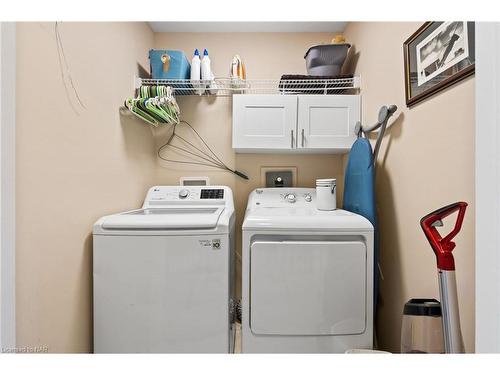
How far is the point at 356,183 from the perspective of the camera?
1663mm

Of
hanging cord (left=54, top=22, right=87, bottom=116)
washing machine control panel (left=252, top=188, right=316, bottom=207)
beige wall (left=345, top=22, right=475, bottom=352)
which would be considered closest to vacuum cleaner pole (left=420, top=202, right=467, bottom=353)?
beige wall (left=345, top=22, right=475, bottom=352)

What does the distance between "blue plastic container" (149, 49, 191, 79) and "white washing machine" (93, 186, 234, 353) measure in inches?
47.1

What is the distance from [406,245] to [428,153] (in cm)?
49

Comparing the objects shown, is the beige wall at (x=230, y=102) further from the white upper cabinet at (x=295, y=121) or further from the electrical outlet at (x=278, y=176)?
the white upper cabinet at (x=295, y=121)

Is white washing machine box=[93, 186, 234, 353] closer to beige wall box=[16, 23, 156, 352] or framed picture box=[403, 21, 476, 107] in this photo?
beige wall box=[16, 23, 156, 352]

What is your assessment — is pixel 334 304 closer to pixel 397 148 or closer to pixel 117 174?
pixel 397 148

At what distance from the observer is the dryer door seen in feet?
4.22

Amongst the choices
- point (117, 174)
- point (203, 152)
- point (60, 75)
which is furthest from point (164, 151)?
point (60, 75)

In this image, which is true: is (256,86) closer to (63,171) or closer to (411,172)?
(411,172)

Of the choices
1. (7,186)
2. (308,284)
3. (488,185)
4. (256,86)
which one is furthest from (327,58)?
(7,186)

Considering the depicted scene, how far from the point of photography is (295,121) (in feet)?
6.23

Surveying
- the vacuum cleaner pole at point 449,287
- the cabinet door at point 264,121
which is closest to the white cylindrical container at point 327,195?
the cabinet door at point 264,121

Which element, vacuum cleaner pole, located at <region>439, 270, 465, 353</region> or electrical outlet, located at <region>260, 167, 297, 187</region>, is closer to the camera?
vacuum cleaner pole, located at <region>439, 270, 465, 353</region>

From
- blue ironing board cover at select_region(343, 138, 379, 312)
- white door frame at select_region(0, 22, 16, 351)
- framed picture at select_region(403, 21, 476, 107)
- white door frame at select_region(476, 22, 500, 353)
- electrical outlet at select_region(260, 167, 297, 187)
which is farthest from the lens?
electrical outlet at select_region(260, 167, 297, 187)
